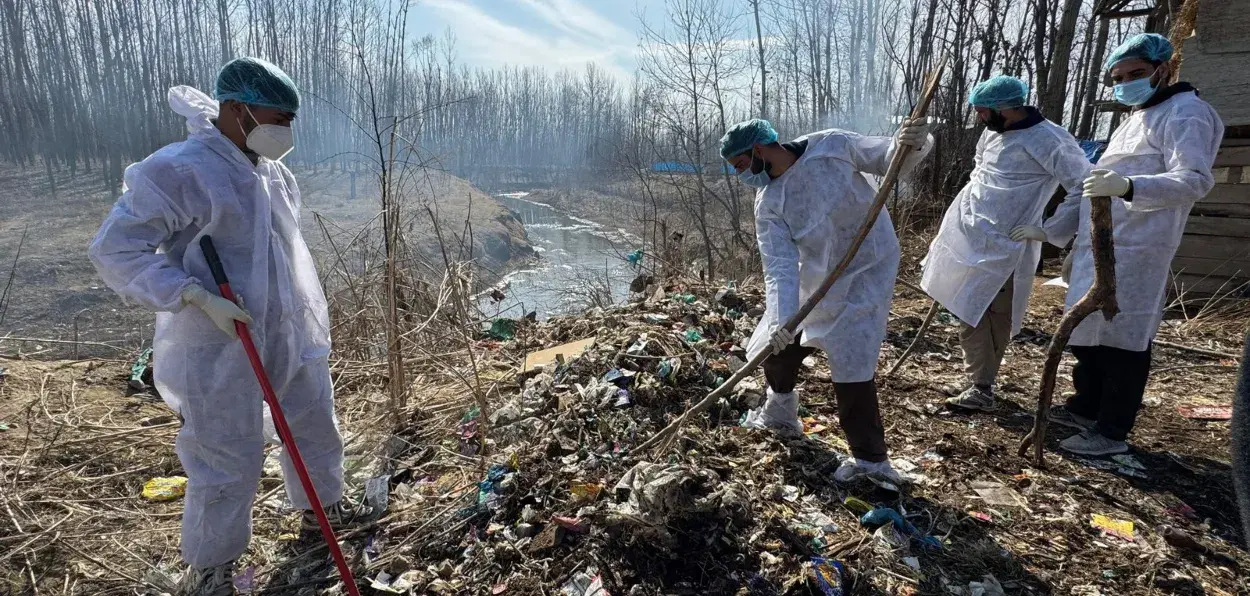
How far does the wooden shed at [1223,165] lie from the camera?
4.39m

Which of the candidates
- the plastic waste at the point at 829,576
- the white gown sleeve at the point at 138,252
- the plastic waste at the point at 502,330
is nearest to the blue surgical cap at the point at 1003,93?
the plastic waste at the point at 829,576

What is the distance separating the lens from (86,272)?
11.7m

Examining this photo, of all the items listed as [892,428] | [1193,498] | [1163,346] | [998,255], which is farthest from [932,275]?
[1163,346]

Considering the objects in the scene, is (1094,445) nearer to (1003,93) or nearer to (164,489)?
(1003,93)

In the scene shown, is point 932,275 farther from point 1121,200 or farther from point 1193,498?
point 1193,498

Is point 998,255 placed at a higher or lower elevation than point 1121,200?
lower

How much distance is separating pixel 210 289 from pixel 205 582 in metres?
0.98

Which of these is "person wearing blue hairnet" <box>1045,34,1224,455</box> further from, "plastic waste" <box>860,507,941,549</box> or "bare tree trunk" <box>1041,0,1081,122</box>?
"bare tree trunk" <box>1041,0,1081,122</box>

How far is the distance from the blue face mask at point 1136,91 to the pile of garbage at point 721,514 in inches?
62.6

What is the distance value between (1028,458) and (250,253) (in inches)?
129

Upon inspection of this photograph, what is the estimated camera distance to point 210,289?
1963mm

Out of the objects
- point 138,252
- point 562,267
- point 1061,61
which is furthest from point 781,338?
point 562,267

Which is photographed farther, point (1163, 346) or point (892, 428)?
point (1163, 346)

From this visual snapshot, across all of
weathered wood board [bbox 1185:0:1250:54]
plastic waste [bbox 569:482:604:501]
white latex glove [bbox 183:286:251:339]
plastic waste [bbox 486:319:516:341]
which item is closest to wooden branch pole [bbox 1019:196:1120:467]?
plastic waste [bbox 569:482:604:501]
